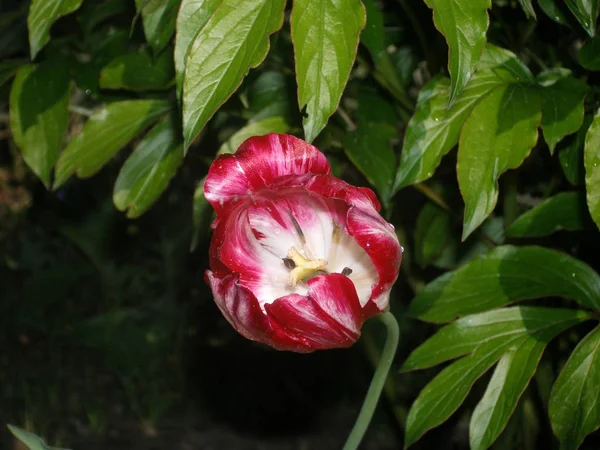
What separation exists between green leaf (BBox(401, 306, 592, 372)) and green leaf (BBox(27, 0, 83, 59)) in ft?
1.40

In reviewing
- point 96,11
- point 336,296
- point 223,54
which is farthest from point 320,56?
point 96,11

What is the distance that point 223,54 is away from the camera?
2.02 ft

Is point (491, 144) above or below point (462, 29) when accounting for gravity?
below

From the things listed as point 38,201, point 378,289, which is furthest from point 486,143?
point 38,201

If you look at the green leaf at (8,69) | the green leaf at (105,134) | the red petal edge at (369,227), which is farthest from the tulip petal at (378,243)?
the green leaf at (8,69)

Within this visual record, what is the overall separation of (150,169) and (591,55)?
425mm

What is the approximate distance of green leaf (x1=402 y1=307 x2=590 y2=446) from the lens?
77 cm

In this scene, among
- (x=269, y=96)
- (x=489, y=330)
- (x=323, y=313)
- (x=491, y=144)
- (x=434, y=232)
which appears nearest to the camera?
(x=323, y=313)

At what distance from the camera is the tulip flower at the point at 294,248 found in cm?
59

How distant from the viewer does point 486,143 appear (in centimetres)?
69

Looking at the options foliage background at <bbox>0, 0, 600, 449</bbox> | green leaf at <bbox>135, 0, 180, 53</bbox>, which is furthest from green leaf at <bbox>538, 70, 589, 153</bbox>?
green leaf at <bbox>135, 0, 180, 53</bbox>

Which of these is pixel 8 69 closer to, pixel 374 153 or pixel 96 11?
pixel 96 11

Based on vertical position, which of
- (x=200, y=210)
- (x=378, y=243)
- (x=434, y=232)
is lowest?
(x=434, y=232)

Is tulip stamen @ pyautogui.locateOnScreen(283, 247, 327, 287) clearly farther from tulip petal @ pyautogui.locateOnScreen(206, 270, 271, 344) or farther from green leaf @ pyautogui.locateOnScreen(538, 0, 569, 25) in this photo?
green leaf @ pyautogui.locateOnScreen(538, 0, 569, 25)
